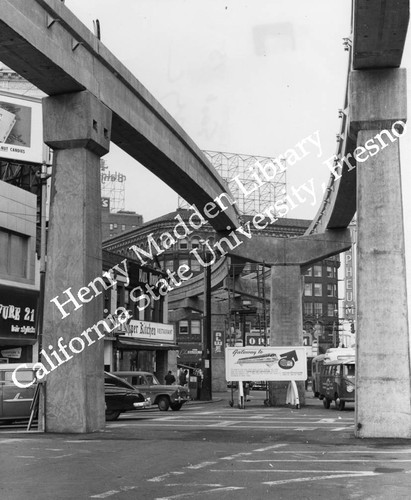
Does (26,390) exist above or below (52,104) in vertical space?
below

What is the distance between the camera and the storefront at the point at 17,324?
109ft

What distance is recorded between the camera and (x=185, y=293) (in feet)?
249

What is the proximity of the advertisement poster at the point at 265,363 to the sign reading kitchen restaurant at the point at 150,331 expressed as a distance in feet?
40.8

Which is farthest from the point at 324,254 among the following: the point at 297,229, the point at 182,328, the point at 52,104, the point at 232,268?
the point at 297,229

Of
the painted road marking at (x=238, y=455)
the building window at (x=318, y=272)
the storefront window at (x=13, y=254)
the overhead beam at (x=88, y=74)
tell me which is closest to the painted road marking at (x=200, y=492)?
the painted road marking at (x=238, y=455)

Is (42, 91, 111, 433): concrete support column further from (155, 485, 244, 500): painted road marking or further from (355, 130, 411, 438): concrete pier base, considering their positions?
(155, 485, 244, 500): painted road marking

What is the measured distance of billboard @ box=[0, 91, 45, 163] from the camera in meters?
38.5

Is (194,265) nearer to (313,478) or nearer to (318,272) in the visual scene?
(318,272)

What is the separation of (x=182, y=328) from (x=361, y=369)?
303 feet

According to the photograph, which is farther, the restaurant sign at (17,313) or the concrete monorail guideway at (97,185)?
the restaurant sign at (17,313)

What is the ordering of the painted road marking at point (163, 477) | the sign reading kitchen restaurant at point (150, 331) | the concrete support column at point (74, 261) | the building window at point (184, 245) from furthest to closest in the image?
the building window at point (184, 245) < the sign reading kitchen restaurant at point (150, 331) < the concrete support column at point (74, 261) < the painted road marking at point (163, 477)

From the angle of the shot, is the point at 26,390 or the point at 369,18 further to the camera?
the point at 26,390

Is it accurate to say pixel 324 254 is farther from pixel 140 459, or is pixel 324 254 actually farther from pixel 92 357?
pixel 140 459

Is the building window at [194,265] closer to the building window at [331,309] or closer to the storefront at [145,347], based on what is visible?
the building window at [331,309]
